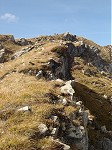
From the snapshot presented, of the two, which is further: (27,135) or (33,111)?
(33,111)

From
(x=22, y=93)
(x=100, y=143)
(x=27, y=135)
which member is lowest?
(x=100, y=143)

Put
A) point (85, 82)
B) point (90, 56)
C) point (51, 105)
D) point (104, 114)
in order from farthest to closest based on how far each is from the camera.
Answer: point (90, 56) → point (85, 82) → point (104, 114) → point (51, 105)

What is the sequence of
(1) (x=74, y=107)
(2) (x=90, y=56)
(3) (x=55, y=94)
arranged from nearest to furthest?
(1) (x=74, y=107) → (3) (x=55, y=94) → (2) (x=90, y=56)

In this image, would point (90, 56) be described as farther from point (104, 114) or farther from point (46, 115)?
point (46, 115)

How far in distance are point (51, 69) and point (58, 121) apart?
26.3 metres

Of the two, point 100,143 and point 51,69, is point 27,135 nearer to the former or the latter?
point 100,143

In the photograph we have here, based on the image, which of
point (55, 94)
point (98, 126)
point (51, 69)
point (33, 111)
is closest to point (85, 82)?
point (51, 69)

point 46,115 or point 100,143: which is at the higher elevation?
point 46,115

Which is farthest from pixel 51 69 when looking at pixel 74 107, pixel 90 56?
pixel 90 56

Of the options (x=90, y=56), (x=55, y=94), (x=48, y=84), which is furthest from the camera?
(x=90, y=56)

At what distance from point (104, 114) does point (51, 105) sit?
21.6 meters

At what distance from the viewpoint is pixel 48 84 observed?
3406 centimetres

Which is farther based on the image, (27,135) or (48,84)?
(48,84)

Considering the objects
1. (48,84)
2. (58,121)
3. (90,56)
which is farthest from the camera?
(90,56)
